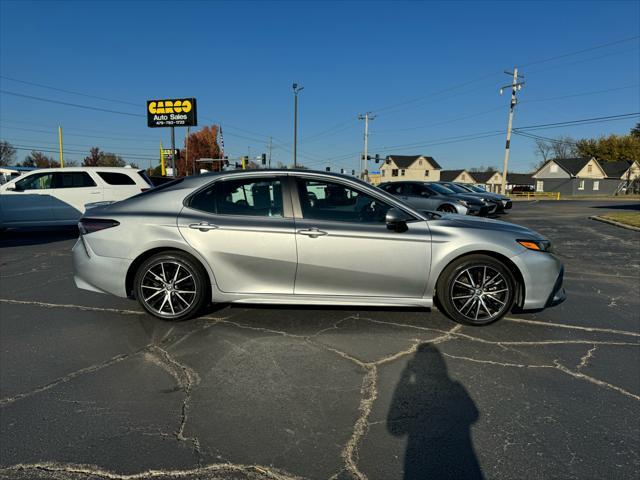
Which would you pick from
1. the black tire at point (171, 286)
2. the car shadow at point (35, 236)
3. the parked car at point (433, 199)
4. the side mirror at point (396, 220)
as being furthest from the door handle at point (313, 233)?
the parked car at point (433, 199)

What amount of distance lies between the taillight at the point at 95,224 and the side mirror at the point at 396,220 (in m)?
2.83

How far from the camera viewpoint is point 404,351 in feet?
11.6

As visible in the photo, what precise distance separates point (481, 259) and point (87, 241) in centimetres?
417

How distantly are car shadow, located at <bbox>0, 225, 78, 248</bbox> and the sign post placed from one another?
1707cm

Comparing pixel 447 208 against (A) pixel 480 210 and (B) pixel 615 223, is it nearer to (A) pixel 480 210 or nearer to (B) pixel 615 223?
(A) pixel 480 210

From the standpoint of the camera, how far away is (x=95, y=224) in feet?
13.8

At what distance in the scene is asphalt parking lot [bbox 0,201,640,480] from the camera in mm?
2170

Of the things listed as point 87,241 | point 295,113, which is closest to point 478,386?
point 87,241

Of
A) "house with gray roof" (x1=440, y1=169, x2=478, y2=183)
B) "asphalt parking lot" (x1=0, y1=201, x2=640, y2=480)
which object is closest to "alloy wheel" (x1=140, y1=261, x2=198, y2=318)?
"asphalt parking lot" (x1=0, y1=201, x2=640, y2=480)

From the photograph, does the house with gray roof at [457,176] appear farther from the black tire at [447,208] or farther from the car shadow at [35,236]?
the car shadow at [35,236]

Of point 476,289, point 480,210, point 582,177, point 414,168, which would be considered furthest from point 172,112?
point 414,168

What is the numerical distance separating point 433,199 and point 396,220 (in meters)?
11.1

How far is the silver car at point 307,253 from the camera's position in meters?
3.92

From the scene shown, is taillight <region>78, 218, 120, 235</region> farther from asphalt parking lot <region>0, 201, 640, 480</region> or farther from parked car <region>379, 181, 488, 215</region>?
parked car <region>379, 181, 488, 215</region>
